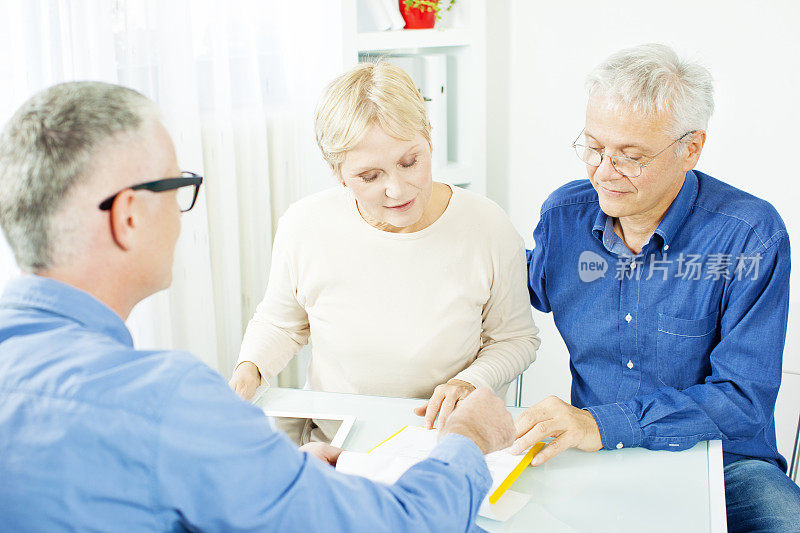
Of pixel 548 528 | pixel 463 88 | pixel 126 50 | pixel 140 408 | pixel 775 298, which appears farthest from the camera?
pixel 463 88

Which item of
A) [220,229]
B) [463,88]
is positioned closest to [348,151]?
[220,229]

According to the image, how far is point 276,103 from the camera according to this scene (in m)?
2.48

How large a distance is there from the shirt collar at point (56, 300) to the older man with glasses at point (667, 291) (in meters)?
0.74

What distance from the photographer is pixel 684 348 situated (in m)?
1.58

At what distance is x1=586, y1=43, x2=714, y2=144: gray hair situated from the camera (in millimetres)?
1455

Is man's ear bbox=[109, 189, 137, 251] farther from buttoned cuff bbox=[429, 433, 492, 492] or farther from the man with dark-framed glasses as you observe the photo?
buttoned cuff bbox=[429, 433, 492, 492]

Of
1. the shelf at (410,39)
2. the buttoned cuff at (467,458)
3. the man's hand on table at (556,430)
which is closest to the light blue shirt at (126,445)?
the buttoned cuff at (467,458)

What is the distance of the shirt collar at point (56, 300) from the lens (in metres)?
0.85

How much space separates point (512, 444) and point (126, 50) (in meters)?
1.50

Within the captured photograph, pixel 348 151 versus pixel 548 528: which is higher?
pixel 348 151

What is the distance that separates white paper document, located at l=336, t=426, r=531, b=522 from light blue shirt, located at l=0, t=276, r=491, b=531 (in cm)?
32

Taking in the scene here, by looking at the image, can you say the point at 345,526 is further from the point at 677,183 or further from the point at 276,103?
the point at 276,103

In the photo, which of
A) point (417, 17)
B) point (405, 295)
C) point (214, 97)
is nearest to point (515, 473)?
point (405, 295)

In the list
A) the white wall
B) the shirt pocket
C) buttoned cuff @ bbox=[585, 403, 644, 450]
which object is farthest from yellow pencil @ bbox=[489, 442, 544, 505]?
the white wall
